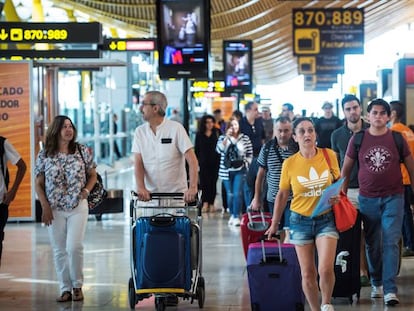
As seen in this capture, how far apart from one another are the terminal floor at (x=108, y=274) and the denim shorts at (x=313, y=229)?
55.9 inches

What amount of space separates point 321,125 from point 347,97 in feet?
22.0

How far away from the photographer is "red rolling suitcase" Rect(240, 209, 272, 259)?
985cm

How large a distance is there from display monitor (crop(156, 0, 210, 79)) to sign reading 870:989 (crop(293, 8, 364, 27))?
1329 centimetres

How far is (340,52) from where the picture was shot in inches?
1194

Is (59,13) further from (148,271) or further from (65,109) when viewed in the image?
(148,271)

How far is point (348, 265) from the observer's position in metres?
8.66

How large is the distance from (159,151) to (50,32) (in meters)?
9.21

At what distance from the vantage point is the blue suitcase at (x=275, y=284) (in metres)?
7.74

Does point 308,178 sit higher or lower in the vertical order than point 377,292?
higher

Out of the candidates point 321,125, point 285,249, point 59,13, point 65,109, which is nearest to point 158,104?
point 285,249

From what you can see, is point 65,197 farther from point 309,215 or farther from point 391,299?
point 391,299

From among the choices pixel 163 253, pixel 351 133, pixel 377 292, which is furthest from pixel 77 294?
pixel 351 133

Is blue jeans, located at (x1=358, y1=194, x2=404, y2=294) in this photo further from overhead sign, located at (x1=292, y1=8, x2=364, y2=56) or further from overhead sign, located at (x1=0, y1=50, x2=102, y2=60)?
overhead sign, located at (x1=292, y1=8, x2=364, y2=56)

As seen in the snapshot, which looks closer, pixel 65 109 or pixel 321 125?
pixel 321 125
